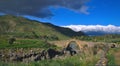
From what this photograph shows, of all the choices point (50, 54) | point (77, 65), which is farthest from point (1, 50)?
point (77, 65)

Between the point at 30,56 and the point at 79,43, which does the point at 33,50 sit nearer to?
the point at 30,56

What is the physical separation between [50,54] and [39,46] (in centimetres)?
821

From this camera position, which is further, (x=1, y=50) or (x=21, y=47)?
(x=21, y=47)

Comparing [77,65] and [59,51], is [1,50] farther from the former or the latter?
[77,65]

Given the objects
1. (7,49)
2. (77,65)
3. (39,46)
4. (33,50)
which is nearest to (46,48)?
(39,46)

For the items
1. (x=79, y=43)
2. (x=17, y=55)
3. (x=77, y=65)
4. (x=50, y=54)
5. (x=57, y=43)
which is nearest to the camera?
(x=77, y=65)

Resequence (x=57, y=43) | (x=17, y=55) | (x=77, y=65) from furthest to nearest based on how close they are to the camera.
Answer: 1. (x=57, y=43)
2. (x=17, y=55)
3. (x=77, y=65)

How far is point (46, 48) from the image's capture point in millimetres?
152750

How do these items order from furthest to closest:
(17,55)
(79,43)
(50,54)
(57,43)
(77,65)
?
1. (57,43)
2. (50,54)
3. (17,55)
4. (79,43)
5. (77,65)

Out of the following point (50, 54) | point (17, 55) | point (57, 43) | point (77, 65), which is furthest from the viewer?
point (57, 43)

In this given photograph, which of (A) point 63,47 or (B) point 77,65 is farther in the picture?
(A) point 63,47

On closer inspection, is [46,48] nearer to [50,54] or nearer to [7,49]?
[50,54]

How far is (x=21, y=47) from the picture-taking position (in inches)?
5581

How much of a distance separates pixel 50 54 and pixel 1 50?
24.3 metres
